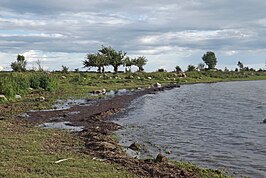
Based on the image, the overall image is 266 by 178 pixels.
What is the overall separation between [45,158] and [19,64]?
64.7m

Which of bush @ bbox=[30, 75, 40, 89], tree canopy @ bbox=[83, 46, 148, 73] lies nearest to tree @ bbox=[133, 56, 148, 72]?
tree canopy @ bbox=[83, 46, 148, 73]

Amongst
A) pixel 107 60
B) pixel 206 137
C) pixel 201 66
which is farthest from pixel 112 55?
pixel 206 137

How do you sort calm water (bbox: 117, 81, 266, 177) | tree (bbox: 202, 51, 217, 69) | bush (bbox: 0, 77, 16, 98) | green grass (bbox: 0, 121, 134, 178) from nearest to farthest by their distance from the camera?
1. green grass (bbox: 0, 121, 134, 178)
2. calm water (bbox: 117, 81, 266, 177)
3. bush (bbox: 0, 77, 16, 98)
4. tree (bbox: 202, 51, 217, 69)

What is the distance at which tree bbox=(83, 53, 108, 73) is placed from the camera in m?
91.6

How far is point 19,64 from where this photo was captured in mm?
74812

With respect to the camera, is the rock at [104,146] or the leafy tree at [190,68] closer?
the rock at [104,146]

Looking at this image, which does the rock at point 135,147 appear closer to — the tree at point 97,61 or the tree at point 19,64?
the tree at point 19,64

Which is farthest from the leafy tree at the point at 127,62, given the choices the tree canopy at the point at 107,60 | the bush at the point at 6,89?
the bush at the point at 6,89

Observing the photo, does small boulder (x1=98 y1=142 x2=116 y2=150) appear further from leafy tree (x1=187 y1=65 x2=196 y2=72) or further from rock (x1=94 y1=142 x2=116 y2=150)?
leafy tree (x1=187 y1=65 x2=196 y2=72)

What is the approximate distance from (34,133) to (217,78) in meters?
98.2

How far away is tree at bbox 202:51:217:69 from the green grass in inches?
4697

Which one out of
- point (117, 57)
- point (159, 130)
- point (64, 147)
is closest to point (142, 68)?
point (117, 57)

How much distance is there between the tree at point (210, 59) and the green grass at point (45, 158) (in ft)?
391

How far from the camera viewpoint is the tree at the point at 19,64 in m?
74.1
